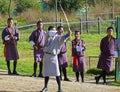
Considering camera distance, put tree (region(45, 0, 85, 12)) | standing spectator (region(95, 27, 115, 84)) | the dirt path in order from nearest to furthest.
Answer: the dirt path < standing spectator (region(95, 27, 115, 84)) < tree (region(45, 0, 85, 12))

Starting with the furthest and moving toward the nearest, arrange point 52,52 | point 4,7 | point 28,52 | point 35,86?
point 4,7 < point 28,52 < point 35,86 < point 52,52

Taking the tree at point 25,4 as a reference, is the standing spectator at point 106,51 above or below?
below

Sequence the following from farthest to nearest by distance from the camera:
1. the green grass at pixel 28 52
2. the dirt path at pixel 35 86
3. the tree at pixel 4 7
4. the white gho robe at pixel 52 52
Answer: the tree at pixel 4 7 < the green grass at pixel 28 52 < the dirt path at pixel 35 86 < the white gho robe at pixel 52 52

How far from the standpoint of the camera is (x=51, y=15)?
139ft

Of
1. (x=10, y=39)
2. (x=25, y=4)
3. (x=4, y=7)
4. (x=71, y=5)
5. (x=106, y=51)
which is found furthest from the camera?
(x=25, y=4)

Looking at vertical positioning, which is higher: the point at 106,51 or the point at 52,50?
the point at 52,50

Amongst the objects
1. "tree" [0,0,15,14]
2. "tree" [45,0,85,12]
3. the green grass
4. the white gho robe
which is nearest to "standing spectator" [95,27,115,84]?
the green grass

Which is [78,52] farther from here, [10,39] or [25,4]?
[25,4]

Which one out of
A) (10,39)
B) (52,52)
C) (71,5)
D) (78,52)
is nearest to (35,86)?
(52,52)

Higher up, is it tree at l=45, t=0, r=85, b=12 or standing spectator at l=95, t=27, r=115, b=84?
tree at l=45, t=0, r=85, b=12

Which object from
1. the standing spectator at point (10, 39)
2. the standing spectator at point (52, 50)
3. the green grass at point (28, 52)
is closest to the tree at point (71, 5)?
the green grass at point (28, 52)

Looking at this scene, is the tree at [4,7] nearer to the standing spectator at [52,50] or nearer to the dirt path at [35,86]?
the dirt path at [35,86]

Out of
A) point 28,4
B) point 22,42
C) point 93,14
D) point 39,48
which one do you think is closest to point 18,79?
point 39,48

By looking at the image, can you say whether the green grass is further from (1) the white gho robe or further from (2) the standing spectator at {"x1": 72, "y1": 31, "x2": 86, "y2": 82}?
(1) the white gho robe
